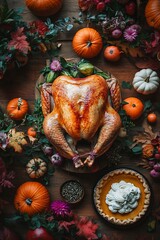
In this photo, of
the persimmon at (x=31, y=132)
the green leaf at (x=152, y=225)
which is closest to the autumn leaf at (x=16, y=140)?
the persimmon at (x=31, y=132)

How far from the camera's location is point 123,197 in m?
4.99

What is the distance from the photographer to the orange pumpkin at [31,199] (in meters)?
5.03

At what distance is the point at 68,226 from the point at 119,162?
655mm

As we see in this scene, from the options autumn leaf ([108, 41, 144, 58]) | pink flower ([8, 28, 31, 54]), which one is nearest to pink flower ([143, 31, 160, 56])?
autumn leaf ([108, 41, 144, 58])

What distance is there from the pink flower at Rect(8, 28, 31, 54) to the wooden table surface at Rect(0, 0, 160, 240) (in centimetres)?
28

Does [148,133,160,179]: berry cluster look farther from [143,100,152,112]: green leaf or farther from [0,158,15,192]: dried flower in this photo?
[0,158,15,192]: dried flower

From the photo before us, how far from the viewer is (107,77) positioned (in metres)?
5.14

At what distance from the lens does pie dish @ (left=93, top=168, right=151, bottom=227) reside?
5.04 meters

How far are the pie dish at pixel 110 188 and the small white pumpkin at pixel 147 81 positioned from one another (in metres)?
0.65

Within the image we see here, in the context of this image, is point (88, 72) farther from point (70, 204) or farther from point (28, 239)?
point (28, 239)

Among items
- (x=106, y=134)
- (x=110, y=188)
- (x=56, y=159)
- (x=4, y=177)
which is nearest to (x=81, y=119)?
(x=106, y=134)

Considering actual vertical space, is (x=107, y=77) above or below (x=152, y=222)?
above

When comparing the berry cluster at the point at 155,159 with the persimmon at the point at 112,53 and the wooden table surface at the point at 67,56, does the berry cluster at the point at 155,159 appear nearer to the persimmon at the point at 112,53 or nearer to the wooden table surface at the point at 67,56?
the wooden table surface at the point at 67,56

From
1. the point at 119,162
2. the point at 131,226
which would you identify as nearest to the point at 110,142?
the point at 119,162
